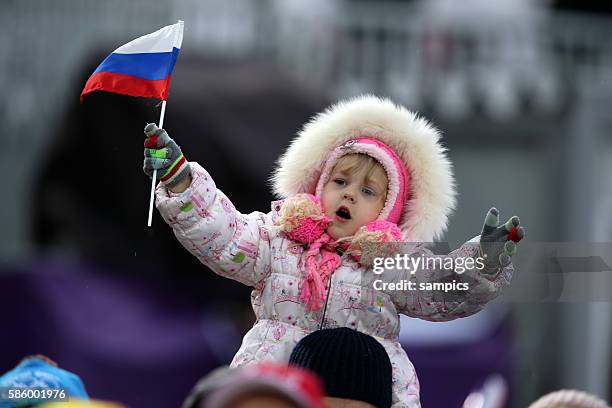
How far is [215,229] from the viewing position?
2.54 metres

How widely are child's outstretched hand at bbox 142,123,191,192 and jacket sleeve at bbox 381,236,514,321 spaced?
0.48 meters

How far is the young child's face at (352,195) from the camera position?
2.64 meters

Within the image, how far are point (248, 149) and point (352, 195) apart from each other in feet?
11.9

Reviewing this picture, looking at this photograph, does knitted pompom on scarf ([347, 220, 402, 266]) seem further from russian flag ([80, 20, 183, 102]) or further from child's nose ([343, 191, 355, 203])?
russian flag ([80, 20, 183, 102])

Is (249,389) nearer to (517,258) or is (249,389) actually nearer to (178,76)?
(517,258)

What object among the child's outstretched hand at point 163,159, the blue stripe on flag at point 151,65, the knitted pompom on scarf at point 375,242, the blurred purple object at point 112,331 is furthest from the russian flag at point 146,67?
the blurred purple object at point 112,331

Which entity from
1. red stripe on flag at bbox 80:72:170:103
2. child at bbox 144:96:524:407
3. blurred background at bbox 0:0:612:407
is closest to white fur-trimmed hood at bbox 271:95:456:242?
child at bbox 144:96:524:407

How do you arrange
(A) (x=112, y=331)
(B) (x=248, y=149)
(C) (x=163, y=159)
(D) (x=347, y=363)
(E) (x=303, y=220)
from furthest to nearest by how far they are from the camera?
(B) (x=248, y=149) → (A) (x=112, y=331) → (E) (x=303, y=220) → (C) (x=163, y=159) → (D) (x=347, y=363)

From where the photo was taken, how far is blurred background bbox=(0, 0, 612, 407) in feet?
18.9

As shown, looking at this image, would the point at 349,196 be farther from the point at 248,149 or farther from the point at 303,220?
the point at 248,149

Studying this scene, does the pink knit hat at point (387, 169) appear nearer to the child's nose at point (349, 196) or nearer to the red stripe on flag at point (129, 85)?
the child's nose at point (349, 196)

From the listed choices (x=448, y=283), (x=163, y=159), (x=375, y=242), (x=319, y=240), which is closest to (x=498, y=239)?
(x=448, y=283)

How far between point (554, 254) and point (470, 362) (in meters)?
3.32

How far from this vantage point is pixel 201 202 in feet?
8.27
